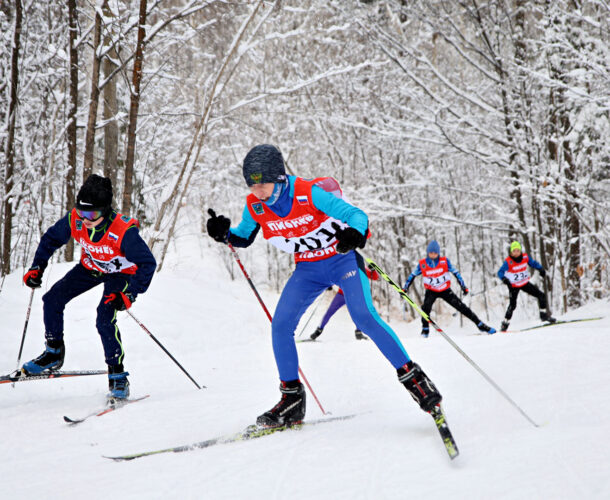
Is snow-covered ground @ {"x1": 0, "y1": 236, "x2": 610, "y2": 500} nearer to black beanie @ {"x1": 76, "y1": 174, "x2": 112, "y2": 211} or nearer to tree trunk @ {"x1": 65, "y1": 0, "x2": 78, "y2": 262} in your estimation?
black beanie @ {"x1": 76, "y1": 174, "x2": 112, "y2": 211}

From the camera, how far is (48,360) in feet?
13.2

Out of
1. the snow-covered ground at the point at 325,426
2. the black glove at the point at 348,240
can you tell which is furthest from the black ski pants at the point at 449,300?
the black glove at the point at 348,240

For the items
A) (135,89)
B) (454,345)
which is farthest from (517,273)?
(135,89)

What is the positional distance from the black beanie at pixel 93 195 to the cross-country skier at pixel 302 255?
1.28 metres

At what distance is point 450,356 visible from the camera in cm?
514

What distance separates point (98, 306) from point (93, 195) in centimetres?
90

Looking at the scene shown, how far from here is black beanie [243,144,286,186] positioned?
8.93ft

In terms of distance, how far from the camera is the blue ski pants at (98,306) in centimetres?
388

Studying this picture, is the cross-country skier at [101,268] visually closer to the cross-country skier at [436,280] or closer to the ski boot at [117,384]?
the ski boot at [117,384]

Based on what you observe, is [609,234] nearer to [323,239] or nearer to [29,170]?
[323,239]

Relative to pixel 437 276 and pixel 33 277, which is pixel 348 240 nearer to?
pixel 33 277

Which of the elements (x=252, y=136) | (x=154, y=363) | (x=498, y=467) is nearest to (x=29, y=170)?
(x=154, y=363)

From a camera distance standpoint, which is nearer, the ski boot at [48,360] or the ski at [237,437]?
the ski at [237,437]

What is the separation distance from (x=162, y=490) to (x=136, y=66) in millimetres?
6174
